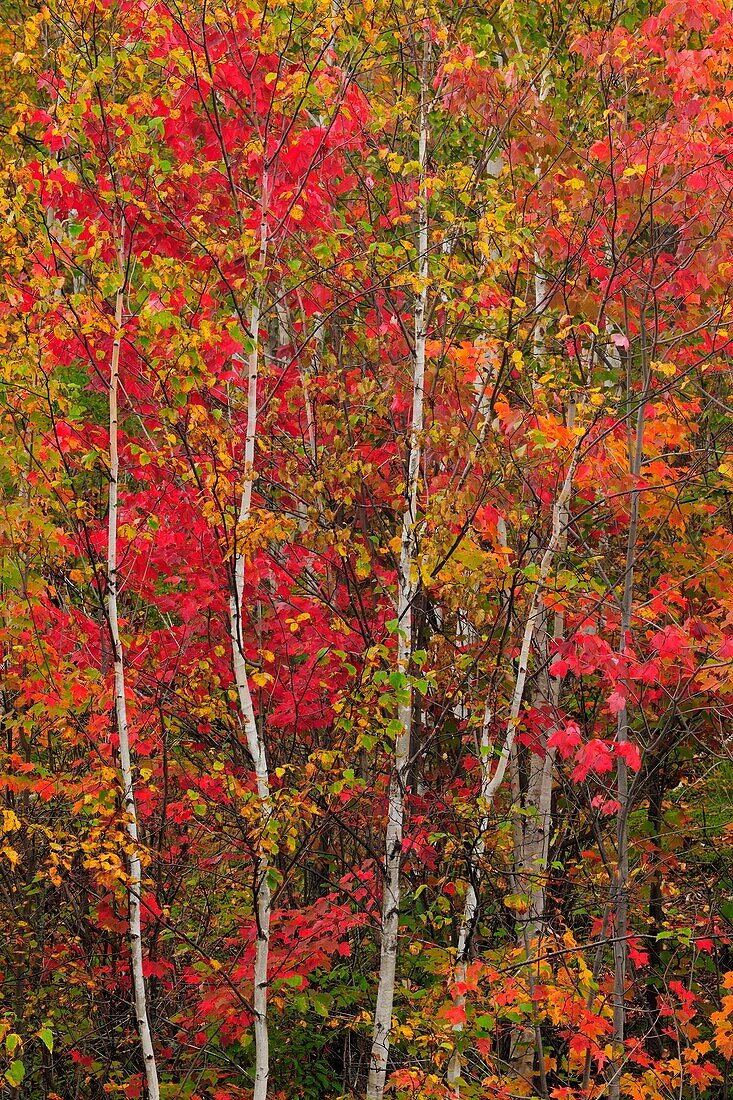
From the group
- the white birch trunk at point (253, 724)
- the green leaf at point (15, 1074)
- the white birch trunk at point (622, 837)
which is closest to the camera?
the green leaf at point (15, 1074)

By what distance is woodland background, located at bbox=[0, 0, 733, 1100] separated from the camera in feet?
17.0

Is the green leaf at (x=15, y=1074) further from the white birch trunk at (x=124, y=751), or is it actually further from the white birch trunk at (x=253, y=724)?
the white birch trunk at (x=253, y=724)

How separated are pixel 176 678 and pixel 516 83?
4164mm

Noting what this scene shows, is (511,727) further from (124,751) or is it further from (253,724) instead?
(124,751)

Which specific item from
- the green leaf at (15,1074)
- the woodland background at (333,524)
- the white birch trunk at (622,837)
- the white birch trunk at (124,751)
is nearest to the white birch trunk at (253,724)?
the woodland background at (333,524)

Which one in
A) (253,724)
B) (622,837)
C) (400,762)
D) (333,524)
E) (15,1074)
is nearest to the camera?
(15,1074)

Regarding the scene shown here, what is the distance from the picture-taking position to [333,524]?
6457 mm

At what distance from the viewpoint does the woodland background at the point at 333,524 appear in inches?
204

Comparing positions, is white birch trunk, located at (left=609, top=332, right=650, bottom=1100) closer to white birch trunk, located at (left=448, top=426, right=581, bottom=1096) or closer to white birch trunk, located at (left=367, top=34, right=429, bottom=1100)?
white birch trunk, located at (left=448, top=426, right=581, bottom=1096)

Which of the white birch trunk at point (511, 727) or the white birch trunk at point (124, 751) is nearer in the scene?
the white birch trunk at point (124, 751)

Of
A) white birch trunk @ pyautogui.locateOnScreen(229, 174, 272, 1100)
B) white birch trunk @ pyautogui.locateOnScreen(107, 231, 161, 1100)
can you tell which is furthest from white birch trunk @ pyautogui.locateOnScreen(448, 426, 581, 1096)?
white birch trunk @ pyautogui.locateOnScreen(107, 231, 161, 1100)

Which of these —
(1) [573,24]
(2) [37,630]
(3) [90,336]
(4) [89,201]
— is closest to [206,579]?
(2) [37,630]

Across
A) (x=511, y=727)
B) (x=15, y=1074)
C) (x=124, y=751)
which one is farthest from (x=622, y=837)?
(x=15, y=1074)

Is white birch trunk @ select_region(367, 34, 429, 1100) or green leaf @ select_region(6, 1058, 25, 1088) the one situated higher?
white birch trunk @ select_region(367, 34, 429, 1100)
